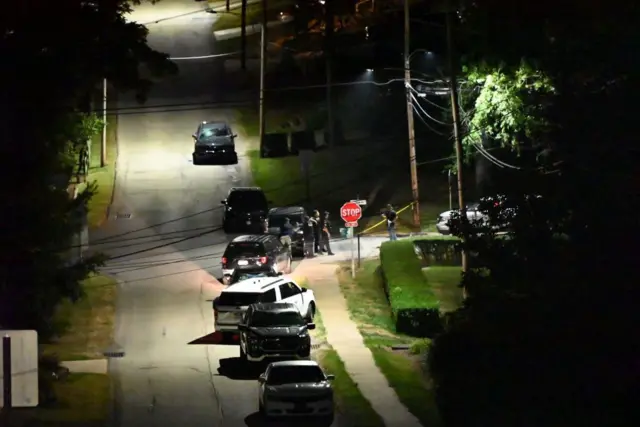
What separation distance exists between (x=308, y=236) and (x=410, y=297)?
8305mm

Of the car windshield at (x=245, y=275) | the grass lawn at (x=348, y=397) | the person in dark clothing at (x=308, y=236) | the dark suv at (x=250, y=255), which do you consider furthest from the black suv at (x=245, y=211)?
the grass lawn at (x=348, y=397)

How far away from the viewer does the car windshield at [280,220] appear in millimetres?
41688

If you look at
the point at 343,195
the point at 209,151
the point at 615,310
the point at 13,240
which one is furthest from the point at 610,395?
the point at 209,151

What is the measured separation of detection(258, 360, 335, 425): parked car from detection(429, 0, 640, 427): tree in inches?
105

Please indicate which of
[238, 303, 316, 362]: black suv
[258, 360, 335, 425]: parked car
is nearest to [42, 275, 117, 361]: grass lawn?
[238, 303, 316, 362]: black suv

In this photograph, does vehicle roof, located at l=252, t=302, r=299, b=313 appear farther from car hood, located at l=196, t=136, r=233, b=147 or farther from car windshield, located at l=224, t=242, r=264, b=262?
car hood, located at l=196, t=136, r=233, b=147

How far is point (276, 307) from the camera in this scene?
30094mm

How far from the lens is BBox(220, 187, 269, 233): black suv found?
4431 centimetres

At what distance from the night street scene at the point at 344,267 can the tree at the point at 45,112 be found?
2.0 inches

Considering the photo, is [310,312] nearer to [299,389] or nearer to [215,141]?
[299,389]

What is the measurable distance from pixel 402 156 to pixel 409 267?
20801 millimetres

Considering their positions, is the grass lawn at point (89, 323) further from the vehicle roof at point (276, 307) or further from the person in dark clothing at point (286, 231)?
the person in dark clothing at point (286, 231)

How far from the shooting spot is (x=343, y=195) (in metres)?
50.9

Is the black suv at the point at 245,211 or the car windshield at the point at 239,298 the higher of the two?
the black suv at the point at 245,211
